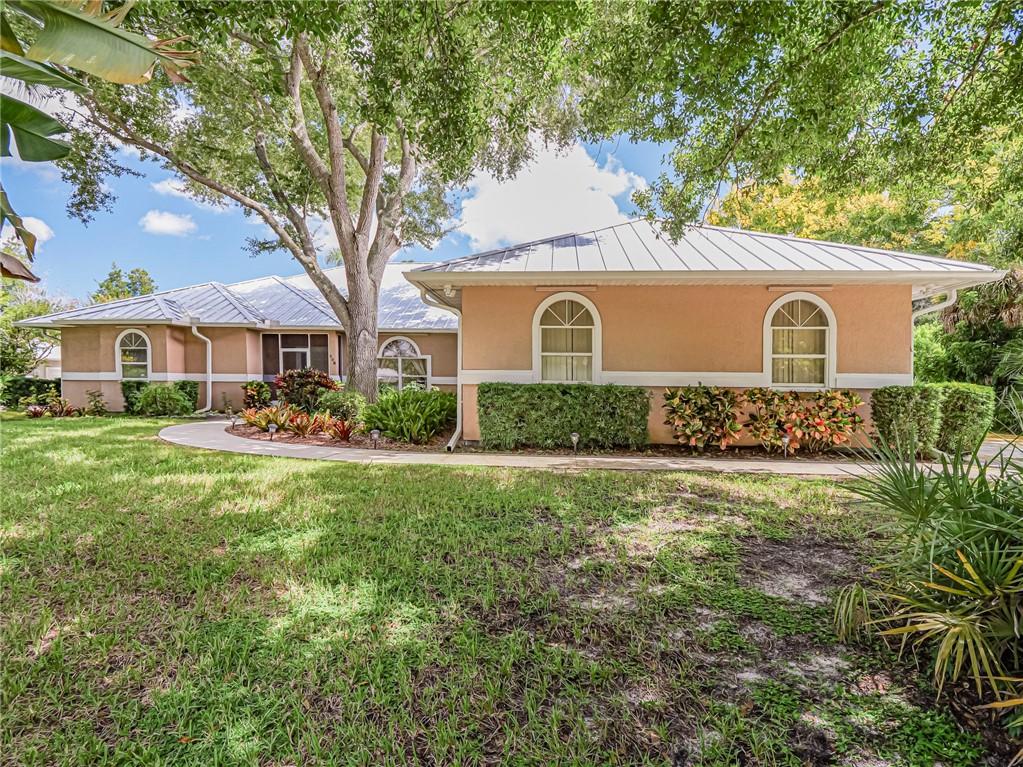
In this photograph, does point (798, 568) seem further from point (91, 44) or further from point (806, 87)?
point (806, 87)

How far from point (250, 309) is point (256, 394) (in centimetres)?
376

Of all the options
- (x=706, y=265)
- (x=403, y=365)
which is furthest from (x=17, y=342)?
(x=706, y=265)

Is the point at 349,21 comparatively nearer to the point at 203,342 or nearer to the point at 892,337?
the point at 892,337

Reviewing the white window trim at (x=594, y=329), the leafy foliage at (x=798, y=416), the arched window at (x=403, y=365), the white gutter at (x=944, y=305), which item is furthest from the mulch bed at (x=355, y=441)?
the white gutter at (x=944, y=305)

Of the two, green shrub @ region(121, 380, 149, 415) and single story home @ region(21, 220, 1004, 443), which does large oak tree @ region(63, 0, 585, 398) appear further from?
green shrub @ region(121, 380, 149, 415)

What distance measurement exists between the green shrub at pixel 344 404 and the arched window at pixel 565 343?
16.9 feet

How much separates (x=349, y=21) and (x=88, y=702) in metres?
7.32

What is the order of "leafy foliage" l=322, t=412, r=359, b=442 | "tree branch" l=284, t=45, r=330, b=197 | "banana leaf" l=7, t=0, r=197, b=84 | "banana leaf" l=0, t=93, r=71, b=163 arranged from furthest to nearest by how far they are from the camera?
1. "tree branch" l=284, t=45, r=330, b=197
2. "leafy foliage" l=322, t=412, r=359, b=442
3. "banana leaf" l=0, t=93, r=71, b=163
4. "banana leaf" l=7, t=0, r=197, b=84

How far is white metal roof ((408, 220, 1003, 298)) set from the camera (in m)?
8.17

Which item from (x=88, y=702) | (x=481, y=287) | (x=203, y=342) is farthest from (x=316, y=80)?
(x=88, y=702)

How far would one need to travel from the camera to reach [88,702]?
7.75 ft

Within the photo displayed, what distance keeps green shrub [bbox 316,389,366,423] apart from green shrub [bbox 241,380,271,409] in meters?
4.63

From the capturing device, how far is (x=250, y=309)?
55.0 feet

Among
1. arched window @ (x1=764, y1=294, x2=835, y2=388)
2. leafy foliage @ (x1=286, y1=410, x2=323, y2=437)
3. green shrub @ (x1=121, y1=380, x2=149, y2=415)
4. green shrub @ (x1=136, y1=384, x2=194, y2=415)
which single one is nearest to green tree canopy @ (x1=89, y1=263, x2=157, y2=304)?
green shrub @ (x1=121, y1=380, x2=149, y2=415)
